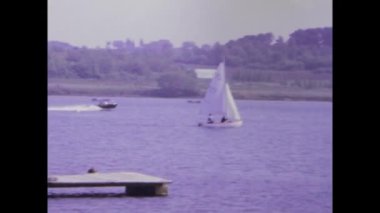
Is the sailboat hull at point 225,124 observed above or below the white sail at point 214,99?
below

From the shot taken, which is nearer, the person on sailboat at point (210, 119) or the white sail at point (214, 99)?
the white sail at point (214, 99)

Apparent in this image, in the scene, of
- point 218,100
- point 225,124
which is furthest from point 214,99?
point 225,124

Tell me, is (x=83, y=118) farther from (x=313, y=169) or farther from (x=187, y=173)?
(x=313, y=169)

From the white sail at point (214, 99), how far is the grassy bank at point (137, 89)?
0.64 metres

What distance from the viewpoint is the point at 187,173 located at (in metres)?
8.88

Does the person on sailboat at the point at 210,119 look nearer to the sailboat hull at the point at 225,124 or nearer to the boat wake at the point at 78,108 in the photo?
the sailboat hull at the point at 225,124

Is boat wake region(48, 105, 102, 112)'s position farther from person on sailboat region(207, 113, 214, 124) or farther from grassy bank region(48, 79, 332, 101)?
person on sailboat region(207, 113, 214, 124)

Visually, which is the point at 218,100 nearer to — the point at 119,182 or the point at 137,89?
the point at 137,89

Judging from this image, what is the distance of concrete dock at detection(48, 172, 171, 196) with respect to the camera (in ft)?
26.1

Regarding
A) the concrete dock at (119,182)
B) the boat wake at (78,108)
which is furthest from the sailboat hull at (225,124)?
the concrete dock at (119,182)

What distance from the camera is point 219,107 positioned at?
977 centimetres

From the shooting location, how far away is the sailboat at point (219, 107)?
9.55m
